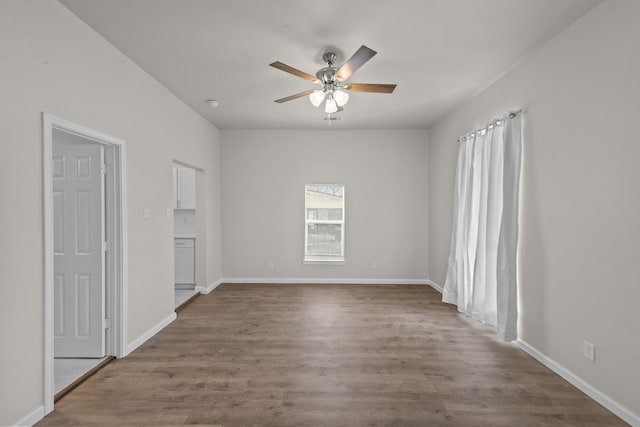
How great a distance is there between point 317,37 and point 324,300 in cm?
346

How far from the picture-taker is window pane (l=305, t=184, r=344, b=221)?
18.6 ft

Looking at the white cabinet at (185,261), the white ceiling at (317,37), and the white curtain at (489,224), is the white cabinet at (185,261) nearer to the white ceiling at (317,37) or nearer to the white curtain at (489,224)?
the white ceiling at (317,37)

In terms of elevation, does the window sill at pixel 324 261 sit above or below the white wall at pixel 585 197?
below

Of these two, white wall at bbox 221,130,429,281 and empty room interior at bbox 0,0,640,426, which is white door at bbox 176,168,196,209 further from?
empty room interior at bbox 0,0,640,426

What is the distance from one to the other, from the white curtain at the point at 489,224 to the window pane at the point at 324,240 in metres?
2.13

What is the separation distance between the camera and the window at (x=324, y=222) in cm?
567

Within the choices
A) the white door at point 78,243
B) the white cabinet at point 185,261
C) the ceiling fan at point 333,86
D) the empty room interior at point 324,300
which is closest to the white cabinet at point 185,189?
the white cabinet at point 185,261

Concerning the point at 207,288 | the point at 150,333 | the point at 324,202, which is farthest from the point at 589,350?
the point at 207,288

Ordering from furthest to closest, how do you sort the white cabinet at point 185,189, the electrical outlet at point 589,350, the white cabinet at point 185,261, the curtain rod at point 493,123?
1. the white cabinet at point 185,189
2. the white cabinet at point 185,261
3. the curtain rod at point 493,123
4. the electrical outlet at point 589,350

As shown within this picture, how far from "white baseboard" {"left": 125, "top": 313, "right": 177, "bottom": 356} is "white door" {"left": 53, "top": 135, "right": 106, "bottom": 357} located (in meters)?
0.26

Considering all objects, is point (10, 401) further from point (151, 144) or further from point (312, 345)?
point (151, 144)

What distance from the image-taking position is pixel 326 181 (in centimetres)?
562

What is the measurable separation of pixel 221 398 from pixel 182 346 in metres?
1.09

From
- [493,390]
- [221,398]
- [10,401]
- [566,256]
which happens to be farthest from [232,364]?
[566,256]
